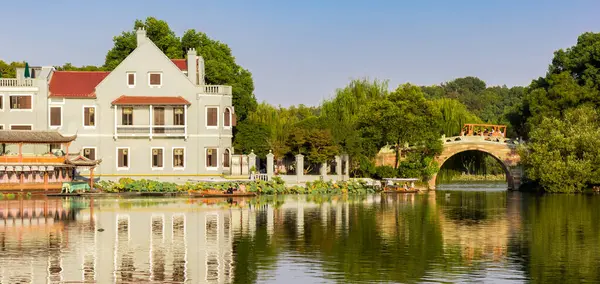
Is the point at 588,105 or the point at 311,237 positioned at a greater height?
the point at 588,105

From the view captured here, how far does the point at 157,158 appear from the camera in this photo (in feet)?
219

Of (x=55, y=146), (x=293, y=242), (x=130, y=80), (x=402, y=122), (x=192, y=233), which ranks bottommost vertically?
(x=293, y=242)

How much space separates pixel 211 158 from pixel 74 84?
11027 mm

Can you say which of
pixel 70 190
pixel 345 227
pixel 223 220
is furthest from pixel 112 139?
pixel 345 227

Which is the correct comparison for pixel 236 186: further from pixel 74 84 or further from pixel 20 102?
pixel 20 102

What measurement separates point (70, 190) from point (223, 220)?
63.8 feet

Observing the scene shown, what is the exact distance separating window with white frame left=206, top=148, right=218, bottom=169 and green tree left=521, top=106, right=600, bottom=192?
22802mm

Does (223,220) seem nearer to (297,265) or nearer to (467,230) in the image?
(467,230)

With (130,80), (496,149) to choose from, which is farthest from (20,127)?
(496,149)

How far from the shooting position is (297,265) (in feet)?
92.6

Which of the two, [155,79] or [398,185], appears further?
[398,185]

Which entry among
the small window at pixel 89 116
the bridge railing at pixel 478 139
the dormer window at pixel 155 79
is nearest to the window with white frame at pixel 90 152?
the small window at pixel 89 116

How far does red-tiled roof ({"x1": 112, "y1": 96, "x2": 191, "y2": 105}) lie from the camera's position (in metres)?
65.4

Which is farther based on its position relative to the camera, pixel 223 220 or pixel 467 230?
pixel 223 220
